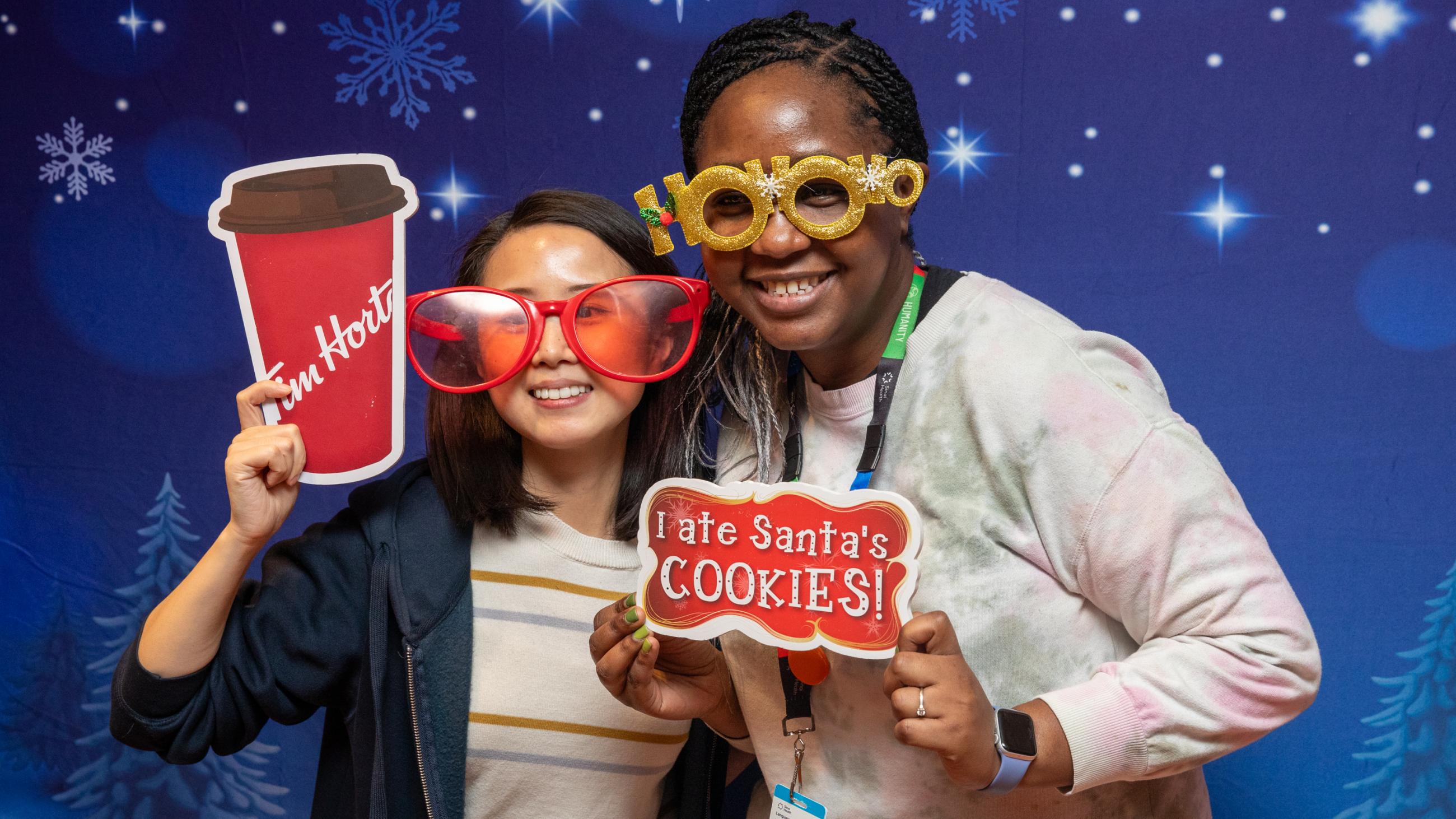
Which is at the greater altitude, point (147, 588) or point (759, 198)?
point (759, 198)

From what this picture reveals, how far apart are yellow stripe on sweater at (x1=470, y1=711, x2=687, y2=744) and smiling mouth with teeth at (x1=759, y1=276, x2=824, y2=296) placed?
2.40 ft

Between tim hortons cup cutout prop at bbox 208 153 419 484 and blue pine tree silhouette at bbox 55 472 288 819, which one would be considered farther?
blue pine tree silhouette at bbox 55 472 288 819

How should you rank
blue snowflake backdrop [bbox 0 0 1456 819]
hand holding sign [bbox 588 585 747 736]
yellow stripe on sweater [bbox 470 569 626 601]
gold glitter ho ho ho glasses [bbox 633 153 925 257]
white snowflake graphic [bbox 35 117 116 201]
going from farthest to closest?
white snowflake graphic [bbox 35 117 116 201] → blue snowflake backdrop [bbox 0 0 1456 819] → yellow stripe on sweater [bbox 470 569 626 601] → hand holding sign [bbox 588 585 747 736] → gold glitter ho ho ho glasses [bbox 633 153 925 257]

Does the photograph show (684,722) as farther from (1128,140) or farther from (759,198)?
(1128,140)

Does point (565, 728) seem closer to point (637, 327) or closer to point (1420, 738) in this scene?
point (637, 327)

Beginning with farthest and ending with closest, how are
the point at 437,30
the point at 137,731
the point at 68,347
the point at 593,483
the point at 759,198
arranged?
1. the point at 68,347
2. the point at 437,30
3. the point at 593,483
4. the point at 137,731
5. the point at 759,198

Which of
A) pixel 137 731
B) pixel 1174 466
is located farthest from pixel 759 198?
pixel 137 731

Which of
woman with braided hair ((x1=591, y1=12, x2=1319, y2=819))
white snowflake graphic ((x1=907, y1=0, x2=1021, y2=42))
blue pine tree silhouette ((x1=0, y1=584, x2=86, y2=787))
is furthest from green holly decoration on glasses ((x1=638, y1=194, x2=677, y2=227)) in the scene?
blue pine tree silhouette ((x1=0, y1=584, x2=86, y2=787))

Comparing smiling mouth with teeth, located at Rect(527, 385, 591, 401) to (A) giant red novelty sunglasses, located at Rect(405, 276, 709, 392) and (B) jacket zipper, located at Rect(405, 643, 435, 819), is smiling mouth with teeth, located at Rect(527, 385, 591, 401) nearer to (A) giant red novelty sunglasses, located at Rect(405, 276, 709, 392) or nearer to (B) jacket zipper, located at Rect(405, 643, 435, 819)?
(A) giant red novelty sunglasses, located at Rect(405, 276, 709, 392)

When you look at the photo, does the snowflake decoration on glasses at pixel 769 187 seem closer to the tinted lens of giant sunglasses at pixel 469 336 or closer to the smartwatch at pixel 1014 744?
the tinted lens of giant sunglasses at pixel 469 336

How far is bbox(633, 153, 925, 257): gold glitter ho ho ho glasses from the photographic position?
129 centimetres

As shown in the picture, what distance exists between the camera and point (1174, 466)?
1.20 m

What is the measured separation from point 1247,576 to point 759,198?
0.67 m

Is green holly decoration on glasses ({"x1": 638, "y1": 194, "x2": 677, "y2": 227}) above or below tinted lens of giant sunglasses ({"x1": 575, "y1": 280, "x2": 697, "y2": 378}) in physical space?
above
